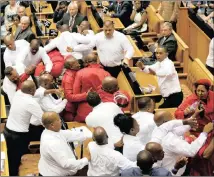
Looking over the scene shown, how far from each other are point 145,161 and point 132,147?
1.72ft

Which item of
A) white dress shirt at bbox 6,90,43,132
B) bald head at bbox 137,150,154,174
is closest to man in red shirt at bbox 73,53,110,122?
white dress shirt at bbox 6,90,43,132

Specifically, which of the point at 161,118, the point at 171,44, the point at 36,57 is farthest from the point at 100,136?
the point at 171,44

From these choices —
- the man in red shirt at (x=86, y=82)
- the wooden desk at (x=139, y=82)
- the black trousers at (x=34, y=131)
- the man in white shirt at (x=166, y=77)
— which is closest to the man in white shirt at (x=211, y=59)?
the wooden desk at (x=139, y=82)

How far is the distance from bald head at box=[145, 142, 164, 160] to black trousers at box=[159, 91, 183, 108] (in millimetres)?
2182

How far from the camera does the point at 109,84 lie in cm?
698

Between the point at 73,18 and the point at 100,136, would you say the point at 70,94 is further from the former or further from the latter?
the point at 73,18

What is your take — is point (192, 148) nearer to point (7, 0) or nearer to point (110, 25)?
point (110, 25)

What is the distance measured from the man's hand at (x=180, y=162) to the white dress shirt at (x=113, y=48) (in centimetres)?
250

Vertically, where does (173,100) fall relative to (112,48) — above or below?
below

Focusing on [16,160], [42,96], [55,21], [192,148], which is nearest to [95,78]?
[42,96]

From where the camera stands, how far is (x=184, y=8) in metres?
10.8

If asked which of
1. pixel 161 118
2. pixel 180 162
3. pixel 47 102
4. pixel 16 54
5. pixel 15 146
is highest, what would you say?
pixel 161 118

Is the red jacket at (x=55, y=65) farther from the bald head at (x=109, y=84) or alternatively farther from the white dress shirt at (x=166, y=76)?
the bald head at (x=109, y=84)

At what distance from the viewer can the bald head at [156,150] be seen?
18.7 ft
